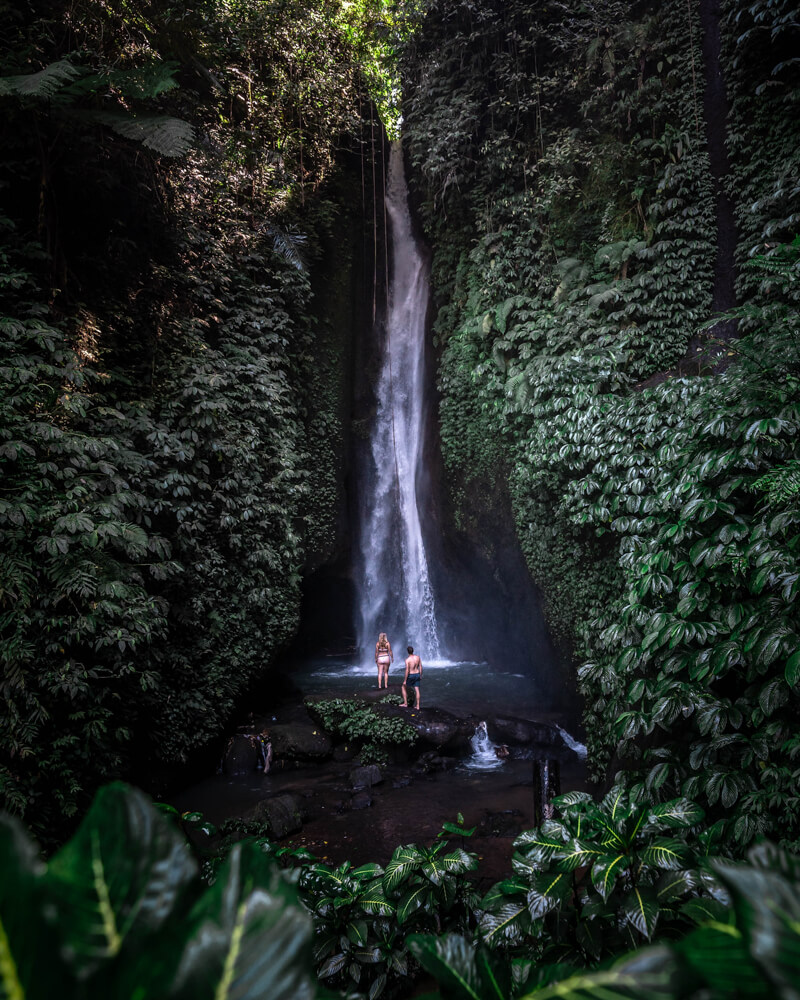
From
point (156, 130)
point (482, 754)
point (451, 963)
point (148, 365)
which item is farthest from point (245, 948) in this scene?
point (482, 754)

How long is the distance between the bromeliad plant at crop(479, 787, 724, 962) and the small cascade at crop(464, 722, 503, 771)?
5.72 m

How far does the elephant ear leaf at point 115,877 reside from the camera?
40cm

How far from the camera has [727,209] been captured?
258 inches

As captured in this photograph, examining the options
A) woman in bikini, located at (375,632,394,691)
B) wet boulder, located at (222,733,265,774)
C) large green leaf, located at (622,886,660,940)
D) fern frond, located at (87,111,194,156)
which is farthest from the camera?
woman in bikini, located at (375,632,394,691)

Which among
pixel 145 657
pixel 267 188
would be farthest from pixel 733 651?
pixel 267 188

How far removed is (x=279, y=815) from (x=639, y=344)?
7.06 m

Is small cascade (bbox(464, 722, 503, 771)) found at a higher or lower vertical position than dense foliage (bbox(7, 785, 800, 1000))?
lower

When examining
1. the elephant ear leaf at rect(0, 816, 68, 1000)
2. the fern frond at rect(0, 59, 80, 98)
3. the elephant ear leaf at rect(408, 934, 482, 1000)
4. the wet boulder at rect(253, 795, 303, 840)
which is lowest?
the wet boulder at rect(253, 795, 303, 840)

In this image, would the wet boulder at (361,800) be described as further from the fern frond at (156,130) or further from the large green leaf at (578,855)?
the fern frond at (156,130)

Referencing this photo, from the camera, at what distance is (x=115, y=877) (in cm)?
44

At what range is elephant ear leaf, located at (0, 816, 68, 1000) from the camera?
0.35 meters

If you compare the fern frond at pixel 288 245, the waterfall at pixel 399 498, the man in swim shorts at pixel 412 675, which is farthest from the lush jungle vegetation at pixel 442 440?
the man in swim shorts at pixel 412 675

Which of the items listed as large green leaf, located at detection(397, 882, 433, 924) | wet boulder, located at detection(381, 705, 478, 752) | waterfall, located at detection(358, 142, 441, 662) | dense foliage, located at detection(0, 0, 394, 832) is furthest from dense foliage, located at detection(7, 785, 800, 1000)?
waterfall, located at detection(358, 142, 441, 662)

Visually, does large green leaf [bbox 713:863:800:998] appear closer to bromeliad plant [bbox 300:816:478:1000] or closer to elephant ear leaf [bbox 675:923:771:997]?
elephant ear leaf [bbox 675:923:771:997]
